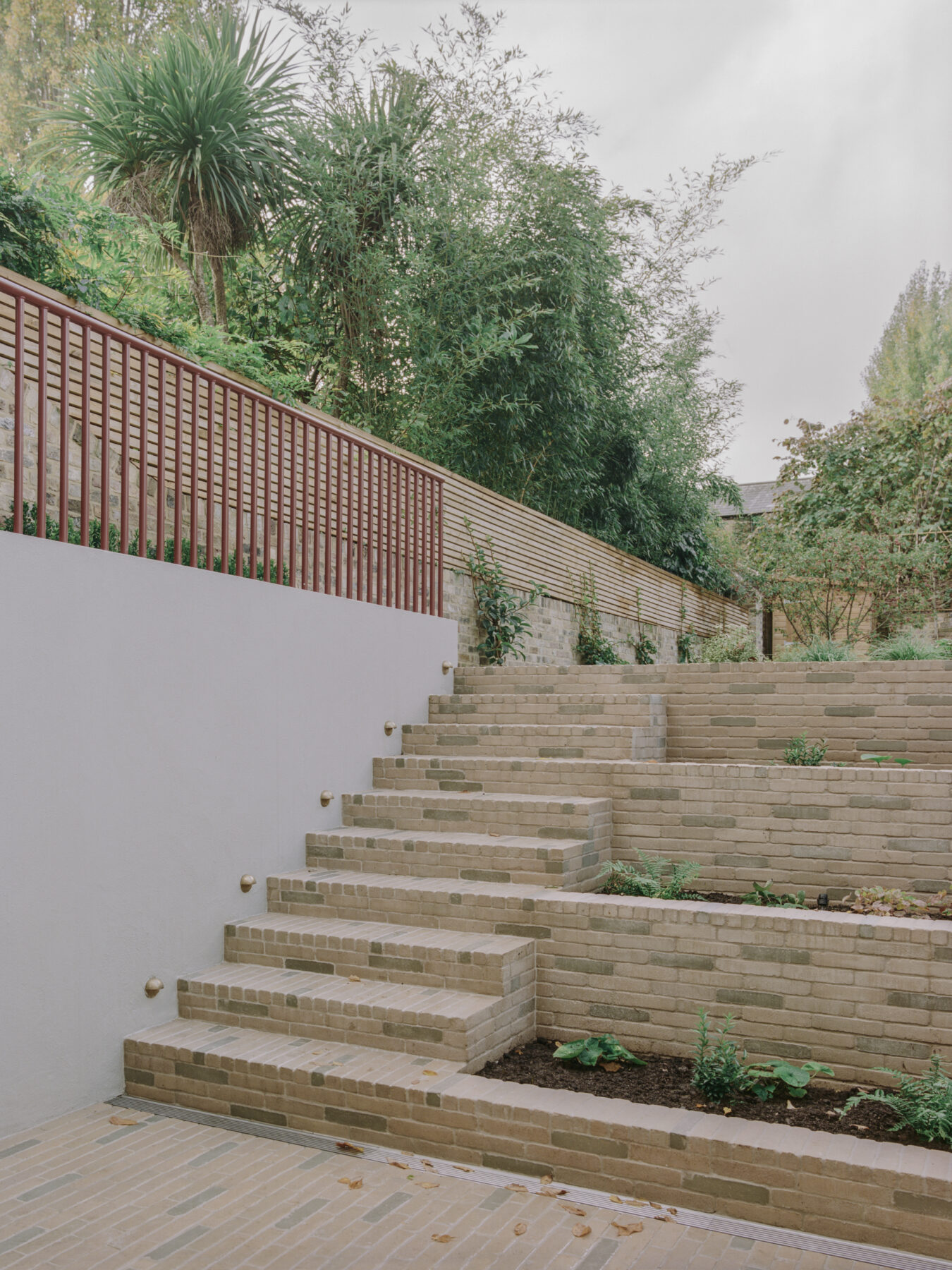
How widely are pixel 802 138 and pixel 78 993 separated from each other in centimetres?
1399

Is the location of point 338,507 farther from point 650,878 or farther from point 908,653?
point 908,653

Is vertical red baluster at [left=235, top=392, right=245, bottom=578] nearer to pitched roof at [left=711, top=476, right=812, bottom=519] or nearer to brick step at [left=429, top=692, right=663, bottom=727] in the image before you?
brick step at [left=429, top=692, right=663, bottom=727]

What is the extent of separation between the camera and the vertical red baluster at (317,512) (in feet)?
20.4

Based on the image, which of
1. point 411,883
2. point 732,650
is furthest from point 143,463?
point 732,650

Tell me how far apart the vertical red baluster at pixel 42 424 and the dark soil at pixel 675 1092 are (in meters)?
3.02

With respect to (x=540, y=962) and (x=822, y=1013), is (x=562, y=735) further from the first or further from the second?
(x=822, y=1013)

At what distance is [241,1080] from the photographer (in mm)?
3943

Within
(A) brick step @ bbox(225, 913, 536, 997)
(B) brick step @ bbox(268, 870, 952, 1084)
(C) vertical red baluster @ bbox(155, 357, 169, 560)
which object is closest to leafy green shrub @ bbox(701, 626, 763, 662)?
(B) brick step @ bbox(268, 870, 952, 1084)

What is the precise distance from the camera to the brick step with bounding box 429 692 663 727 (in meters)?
6.60

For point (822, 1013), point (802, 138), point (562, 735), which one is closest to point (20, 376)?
point (562, 735)

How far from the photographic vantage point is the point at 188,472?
562 centimetres

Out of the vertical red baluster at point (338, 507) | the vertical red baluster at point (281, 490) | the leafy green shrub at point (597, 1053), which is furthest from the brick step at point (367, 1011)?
the vertical red baluster at point (338, 507)

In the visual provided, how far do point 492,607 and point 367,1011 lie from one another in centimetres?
521

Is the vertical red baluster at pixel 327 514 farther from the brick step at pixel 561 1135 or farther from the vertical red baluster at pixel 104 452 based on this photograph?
the brick step at pixel 561 1135
